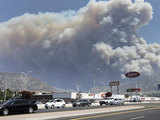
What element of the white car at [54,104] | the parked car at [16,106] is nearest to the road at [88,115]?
the parked car at [16,106]

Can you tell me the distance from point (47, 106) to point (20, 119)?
30.9 metres

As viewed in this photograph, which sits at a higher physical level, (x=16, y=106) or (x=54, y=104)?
(x=16, y=106)

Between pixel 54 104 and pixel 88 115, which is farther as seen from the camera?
pixel 54 104

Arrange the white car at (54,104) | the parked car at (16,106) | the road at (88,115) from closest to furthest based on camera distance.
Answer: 1. the road at (88,115)
2. the parked car at (16,106)
3. the white car at (54,104)

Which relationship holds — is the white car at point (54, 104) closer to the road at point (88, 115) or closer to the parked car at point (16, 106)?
the parked car at point (16, 106)

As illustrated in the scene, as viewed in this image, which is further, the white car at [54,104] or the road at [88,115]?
the white car at [54,104]

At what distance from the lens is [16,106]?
34.3 m

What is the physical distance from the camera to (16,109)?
34281 millimetres

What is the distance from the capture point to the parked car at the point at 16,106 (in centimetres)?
3291

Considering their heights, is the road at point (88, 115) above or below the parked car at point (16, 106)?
below

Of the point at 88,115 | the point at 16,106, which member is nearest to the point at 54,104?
the point at 16,106

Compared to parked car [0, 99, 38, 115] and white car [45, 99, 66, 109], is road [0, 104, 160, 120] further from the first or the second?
white car [45, 99, 66, 109]

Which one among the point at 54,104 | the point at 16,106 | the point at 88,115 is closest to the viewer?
the point at 88,115

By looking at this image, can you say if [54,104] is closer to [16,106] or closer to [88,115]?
[16,106]
